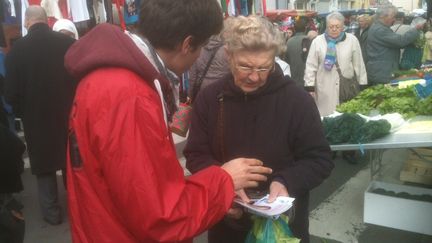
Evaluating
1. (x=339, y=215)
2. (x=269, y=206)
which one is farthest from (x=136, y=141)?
(x=339, y=215)

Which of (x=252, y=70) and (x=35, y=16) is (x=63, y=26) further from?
(x=252, y=70)

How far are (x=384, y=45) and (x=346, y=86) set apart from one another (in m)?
1.41

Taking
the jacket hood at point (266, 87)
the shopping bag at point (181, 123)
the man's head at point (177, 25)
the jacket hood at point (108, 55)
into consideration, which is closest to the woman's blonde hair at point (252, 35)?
the jacket hood at point (266, 87)

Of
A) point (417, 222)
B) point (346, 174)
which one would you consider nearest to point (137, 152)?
point (417, 222)

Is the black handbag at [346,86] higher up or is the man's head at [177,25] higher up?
the man's head at [177,25]

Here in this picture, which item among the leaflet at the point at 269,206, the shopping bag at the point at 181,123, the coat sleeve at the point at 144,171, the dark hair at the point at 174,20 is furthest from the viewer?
the shopping bag at the point at 181,123

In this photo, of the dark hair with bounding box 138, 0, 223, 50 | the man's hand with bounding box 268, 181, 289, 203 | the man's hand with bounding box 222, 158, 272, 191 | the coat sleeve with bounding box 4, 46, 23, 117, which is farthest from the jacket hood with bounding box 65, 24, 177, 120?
the coat sleeve with bounding box 4, 46, 23, 117

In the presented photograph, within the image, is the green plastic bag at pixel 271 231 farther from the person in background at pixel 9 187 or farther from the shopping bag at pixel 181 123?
the shopping bag at pixel 181 123

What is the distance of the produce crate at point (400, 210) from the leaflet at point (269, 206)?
6.75ft

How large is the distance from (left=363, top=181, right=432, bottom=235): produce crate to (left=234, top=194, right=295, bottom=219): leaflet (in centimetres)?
206

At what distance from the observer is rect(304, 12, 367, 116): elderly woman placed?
5.54 meters

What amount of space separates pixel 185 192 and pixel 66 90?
129 inches

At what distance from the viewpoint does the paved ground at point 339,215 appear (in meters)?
3.70

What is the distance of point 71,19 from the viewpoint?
5.29 metres
